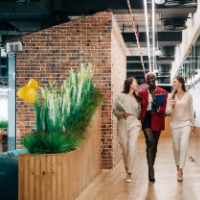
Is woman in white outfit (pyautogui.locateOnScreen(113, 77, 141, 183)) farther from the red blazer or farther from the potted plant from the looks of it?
the potted plant

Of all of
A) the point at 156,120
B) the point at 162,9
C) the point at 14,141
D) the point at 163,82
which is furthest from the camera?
the point at 163,82

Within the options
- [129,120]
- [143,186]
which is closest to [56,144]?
[143,186]

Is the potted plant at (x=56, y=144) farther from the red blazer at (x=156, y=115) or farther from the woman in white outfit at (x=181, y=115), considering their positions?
the woman in white outfit at (x=181, y=115)

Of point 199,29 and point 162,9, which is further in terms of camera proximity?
point 162,9

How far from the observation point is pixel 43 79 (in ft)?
Result: 27.5

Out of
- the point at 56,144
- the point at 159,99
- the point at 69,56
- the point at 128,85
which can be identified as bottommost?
the point at 56,144

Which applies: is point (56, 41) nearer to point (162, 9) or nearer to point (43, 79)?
point (43, 79)

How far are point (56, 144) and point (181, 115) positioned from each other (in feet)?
7.76

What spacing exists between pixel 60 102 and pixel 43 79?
10.6 ft

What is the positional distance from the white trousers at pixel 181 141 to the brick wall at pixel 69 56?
163cm

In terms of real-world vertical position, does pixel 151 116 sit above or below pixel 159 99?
below

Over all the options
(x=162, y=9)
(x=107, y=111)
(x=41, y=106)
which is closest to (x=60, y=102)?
(x=41, y=106)

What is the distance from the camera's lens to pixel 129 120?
6.77 m

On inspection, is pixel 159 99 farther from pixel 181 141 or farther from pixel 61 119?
pixel 61 119
